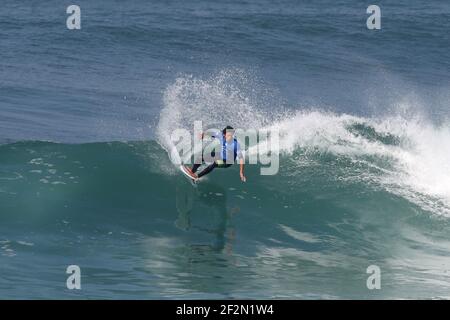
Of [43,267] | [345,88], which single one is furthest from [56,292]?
[345,88]

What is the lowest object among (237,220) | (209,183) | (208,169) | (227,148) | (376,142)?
(237,220)

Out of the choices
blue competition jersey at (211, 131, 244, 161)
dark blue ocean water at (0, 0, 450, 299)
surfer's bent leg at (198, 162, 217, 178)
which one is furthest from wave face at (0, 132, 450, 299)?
blue competition jersey at (211, 131, 244, 161)

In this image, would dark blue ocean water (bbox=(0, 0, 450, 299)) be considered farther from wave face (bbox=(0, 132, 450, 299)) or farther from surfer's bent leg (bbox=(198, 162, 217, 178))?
surfer's bent leg (bbox=(198, 162, 217, 178))

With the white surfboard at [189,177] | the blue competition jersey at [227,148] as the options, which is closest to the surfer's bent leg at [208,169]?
the white surfboard at [189,177]

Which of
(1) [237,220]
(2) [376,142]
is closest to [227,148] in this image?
(1) [237,220]

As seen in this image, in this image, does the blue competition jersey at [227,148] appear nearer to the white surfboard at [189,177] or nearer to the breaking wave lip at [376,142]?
the white surfboard at [189,177]

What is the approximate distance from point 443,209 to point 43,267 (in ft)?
28.1

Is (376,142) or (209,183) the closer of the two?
(209,183)

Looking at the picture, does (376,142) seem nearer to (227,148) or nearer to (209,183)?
(209,183)

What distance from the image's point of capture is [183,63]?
3331 cm

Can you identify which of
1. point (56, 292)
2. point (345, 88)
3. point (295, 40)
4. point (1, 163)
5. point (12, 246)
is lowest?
point (56, 292)

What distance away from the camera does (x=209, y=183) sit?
17.6 m

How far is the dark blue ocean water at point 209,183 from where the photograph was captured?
45.0 ft

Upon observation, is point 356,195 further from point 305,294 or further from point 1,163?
point 1,163
